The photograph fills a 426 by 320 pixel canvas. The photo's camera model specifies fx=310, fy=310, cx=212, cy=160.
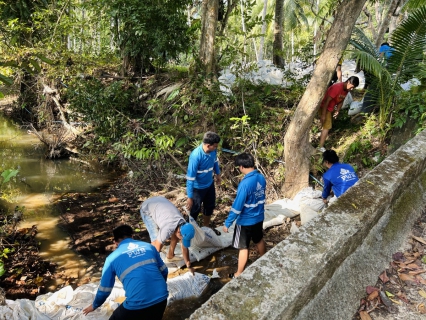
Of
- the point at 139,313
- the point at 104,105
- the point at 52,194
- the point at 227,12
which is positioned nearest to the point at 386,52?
the point at 227,12

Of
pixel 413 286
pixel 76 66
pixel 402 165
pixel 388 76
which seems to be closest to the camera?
pixel 413 286

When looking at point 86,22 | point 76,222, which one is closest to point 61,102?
point 86,22

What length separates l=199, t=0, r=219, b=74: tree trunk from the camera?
22.5 feet

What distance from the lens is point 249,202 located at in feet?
11.2

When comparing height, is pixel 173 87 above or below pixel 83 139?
above

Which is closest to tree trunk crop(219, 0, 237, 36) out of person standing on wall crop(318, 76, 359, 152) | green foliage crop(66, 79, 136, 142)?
green foliage crop(66, 79, 136, 142)

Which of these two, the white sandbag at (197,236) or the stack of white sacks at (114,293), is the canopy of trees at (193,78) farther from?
the white sandbag at (197,236)

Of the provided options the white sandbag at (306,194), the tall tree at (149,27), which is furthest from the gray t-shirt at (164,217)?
the tall tree at (149,27)

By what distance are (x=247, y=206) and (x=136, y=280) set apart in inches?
56.3

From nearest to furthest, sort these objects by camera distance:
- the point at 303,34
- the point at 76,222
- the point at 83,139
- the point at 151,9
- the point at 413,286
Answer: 1. the point at 413,286
2. the point at 76,222
3. the point at 151,9
4. the point at 83,139
5. the point at 303,34

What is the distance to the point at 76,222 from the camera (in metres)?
6.23

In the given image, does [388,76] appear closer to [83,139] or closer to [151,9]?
[151,9]

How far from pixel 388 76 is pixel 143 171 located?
18.4 ft

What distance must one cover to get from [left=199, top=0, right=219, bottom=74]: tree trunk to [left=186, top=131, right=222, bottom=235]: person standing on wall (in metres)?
3.52
